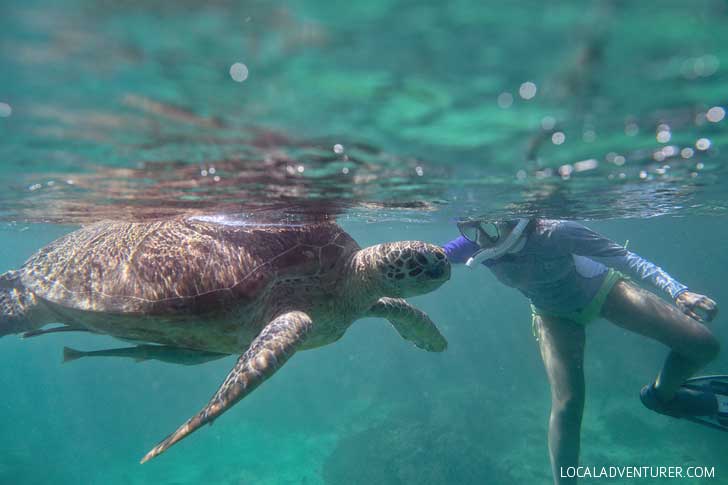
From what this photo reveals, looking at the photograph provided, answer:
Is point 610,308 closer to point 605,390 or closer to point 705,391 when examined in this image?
point 705,391

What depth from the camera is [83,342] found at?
116 feet

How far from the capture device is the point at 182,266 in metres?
4.98

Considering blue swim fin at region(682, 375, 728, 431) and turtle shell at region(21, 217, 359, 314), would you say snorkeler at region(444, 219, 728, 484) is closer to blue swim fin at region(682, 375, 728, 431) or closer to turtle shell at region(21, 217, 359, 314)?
→ blue swim fin at region(682, 375, 728, 431)

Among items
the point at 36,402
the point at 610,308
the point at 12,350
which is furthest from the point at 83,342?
the point at 610,308

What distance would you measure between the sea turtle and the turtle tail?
26 mm

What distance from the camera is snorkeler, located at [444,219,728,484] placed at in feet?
20.7

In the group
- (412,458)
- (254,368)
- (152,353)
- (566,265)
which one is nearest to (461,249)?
(566,265)

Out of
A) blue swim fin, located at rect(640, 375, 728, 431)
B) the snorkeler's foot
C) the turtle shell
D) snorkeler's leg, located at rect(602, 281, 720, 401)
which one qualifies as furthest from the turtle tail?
blue swim fin, located at rect(640, 375, 728, 431)

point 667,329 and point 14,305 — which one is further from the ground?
point 14,305

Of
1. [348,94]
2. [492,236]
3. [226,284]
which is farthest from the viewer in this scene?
[492,236]

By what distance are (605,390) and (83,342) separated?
4126 cm

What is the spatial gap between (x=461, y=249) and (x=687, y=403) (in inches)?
175

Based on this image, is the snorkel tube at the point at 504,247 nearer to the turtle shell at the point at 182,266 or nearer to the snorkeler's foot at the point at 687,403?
the turtle shell at the point at 182,266

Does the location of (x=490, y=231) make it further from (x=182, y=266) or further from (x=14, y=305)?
(x=14, y=305)
